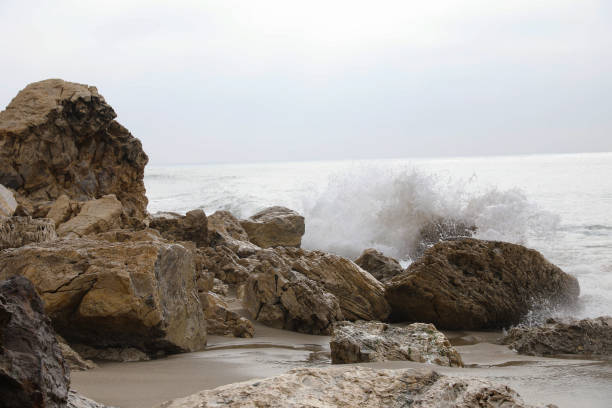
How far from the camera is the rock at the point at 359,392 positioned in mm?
1867

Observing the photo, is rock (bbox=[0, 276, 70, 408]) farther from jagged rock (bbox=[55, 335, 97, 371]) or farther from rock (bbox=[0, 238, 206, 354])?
rock (bbox=[0, 238, 206, 354])

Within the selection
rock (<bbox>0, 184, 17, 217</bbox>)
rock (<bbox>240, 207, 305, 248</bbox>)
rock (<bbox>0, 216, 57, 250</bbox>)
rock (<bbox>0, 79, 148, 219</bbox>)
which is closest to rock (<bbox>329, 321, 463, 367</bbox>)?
rock (<bbox>0, 216, 57, 250</bbox>)

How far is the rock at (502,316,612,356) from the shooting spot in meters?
4.31

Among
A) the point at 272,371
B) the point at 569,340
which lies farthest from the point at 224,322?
the point at 569,340

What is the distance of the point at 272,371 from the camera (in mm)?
3307

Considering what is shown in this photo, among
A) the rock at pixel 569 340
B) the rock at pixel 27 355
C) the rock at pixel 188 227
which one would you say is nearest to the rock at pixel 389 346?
the rock at pixel 569 340

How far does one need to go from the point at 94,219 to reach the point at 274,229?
4.69 m

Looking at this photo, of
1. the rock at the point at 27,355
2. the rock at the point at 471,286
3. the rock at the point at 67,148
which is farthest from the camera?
the rock at the point at 67,148

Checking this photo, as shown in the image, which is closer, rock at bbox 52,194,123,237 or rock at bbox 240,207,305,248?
rock at bbox 52,194,123,237

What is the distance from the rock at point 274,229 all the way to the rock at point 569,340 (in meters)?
6.11

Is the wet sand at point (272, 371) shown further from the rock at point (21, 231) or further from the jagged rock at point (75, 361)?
the rock at point (21, 231)

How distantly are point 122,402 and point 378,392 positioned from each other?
1061 mm

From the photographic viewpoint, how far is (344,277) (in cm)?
588

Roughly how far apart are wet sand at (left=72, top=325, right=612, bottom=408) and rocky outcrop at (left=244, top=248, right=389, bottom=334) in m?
0.29
